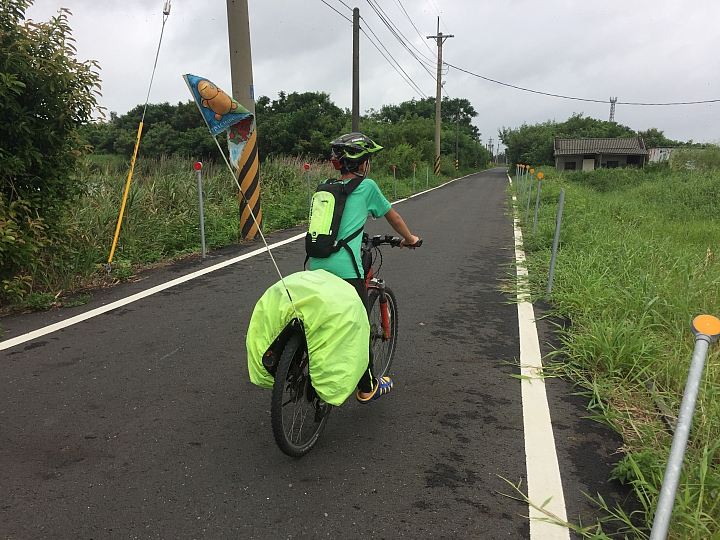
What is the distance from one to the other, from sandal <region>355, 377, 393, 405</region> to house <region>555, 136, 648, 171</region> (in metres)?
57.6

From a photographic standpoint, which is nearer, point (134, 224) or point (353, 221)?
point (353, 221)

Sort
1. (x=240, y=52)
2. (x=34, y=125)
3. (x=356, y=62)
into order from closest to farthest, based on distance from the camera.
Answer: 1. (x=34, y=125)
2. (x=240, y=52)
3. (x=356, y=62)

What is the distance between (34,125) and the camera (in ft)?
16.9

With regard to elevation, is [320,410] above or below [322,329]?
below

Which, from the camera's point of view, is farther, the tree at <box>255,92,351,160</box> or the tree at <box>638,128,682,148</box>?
the tree at <box>638,128,682,148</box>

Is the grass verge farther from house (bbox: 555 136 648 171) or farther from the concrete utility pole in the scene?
house (bbox: 555 136 648 171)

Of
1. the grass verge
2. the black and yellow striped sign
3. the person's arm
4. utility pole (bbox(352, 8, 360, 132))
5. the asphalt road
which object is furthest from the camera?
utility pole (bbox(352, 8, 360, 132))

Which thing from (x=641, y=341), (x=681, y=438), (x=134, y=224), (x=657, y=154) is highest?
(x=657, y=154)

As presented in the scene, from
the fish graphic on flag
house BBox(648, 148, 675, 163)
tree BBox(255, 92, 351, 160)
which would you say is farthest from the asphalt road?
house BBox(648, 148, 675, 163)

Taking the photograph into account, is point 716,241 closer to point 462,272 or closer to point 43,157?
point 462,272

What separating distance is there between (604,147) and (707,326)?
203ft

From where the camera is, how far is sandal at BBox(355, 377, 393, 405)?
10.4 feet

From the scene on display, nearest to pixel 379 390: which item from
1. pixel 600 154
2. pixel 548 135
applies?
pixel 600 154

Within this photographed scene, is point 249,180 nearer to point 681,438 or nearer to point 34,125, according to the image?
point 34,125
